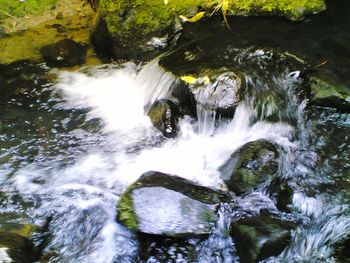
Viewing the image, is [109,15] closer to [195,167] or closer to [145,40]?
[145,40]

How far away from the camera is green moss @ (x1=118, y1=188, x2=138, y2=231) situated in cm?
370

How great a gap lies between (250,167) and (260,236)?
832mm

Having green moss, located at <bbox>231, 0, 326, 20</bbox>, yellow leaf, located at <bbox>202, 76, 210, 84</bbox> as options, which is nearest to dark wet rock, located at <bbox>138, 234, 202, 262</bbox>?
yellow leaf, located at <bbox>202, 76, 210, 84</bbox>

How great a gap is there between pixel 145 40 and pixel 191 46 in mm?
850

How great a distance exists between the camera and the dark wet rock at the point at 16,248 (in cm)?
336

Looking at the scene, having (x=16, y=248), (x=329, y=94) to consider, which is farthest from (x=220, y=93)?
(x=16, y=248)

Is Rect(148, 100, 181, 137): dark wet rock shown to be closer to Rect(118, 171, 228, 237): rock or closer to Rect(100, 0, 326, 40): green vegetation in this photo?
Rect(118, 171, 228, 237): rock

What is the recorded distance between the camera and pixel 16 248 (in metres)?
3.49

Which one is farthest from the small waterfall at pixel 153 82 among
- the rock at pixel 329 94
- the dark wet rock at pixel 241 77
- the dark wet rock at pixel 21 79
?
the rock at pixel 329 94

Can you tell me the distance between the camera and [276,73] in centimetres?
522

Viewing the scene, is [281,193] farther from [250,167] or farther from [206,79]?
[206,79]

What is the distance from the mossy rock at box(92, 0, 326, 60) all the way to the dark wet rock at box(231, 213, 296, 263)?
10.7 feet

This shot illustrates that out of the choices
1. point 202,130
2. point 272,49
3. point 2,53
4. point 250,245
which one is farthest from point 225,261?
point 2,53

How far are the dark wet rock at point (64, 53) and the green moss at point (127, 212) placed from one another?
3.10 m
